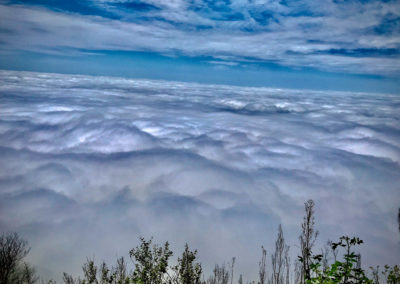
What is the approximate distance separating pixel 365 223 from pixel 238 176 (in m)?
75.3

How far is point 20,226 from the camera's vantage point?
465ft

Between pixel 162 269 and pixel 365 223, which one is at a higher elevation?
pixel 162 269

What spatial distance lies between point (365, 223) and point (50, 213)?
6112 inches

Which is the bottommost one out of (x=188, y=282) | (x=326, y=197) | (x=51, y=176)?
(x=51, y=176)

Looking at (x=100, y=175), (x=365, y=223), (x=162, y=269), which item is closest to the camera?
(x=162, y=269)

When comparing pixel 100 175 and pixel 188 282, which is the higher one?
pixel 188 282

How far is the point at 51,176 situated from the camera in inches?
7421

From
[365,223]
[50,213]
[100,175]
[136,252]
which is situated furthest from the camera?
[100,175]

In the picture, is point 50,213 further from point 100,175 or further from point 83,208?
point 100,175

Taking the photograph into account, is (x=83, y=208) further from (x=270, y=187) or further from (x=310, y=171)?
(x=310, y=171)

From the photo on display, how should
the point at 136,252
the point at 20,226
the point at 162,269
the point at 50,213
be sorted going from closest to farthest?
the point at 162,269
the point at 136,252
the point at 20,226
the point at 50,213

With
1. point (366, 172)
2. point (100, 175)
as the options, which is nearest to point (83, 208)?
point (100, 175)

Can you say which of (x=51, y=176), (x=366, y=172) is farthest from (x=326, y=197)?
(x=51, y=176)

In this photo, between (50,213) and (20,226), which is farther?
(50,213)
